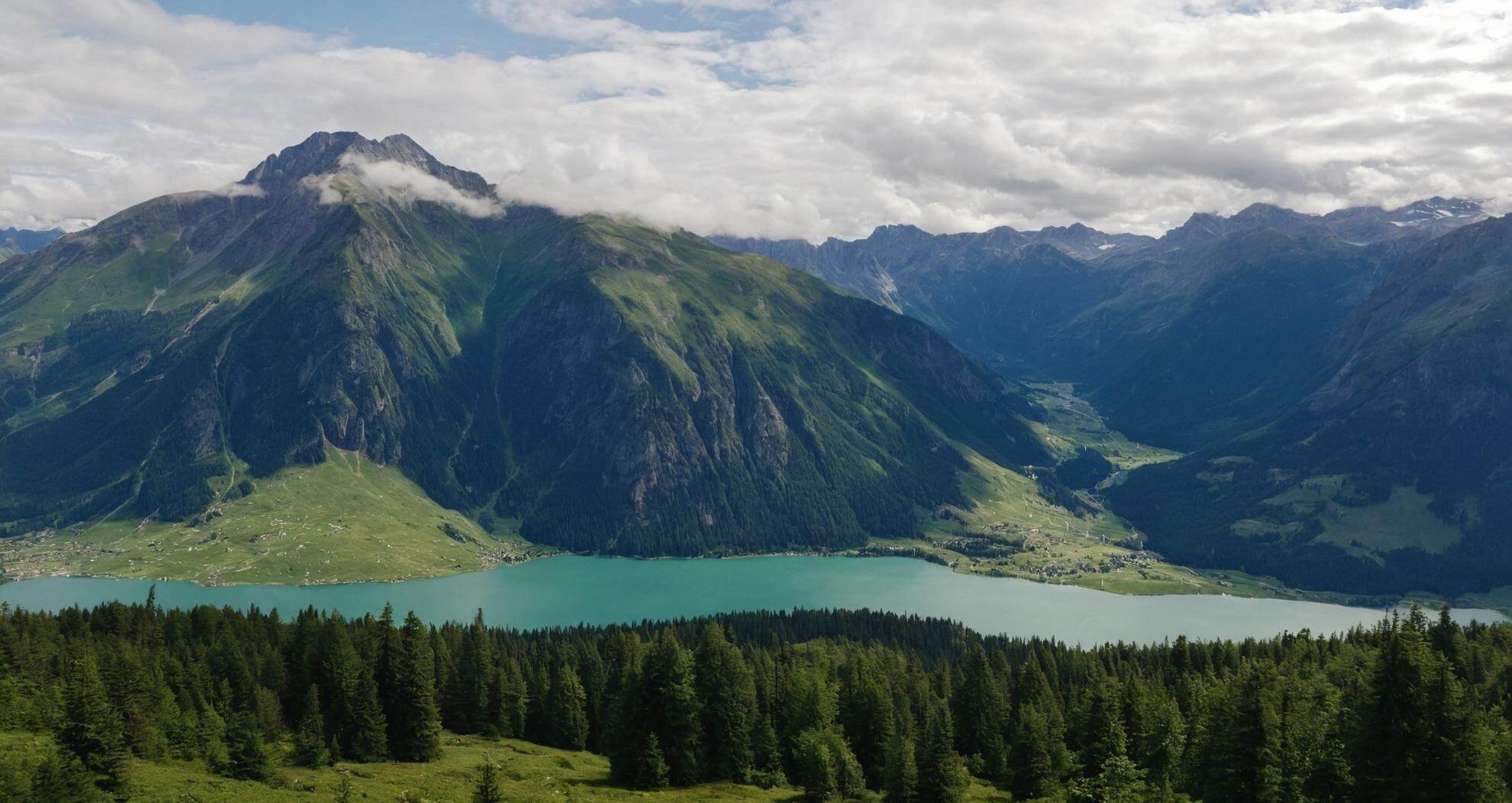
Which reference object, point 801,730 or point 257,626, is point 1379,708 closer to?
point 801,730

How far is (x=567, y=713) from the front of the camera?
95500 mm

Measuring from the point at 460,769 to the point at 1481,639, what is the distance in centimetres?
12996

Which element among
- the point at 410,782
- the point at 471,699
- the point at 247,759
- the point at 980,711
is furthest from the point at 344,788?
the point at 980,711

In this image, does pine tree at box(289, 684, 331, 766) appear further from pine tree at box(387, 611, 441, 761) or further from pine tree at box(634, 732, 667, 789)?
pine tree at box(634, 732, 667, 789)

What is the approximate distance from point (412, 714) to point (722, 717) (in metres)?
24.0

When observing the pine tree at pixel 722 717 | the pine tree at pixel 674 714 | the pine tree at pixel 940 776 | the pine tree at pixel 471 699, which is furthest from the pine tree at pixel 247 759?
the pine tree at pixel 940 776

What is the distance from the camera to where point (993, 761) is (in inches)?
3438

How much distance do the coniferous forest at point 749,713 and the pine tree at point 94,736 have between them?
12cm

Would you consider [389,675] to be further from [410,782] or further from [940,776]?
[940,776]

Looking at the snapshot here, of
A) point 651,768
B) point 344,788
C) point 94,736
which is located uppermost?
point 94,736

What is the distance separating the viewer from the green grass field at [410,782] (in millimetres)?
54719

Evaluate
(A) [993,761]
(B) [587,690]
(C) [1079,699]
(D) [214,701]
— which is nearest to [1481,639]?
(C) [1079,699]

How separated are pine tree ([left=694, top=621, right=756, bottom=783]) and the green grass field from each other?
185 cm

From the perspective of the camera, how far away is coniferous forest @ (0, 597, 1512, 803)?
167ft
